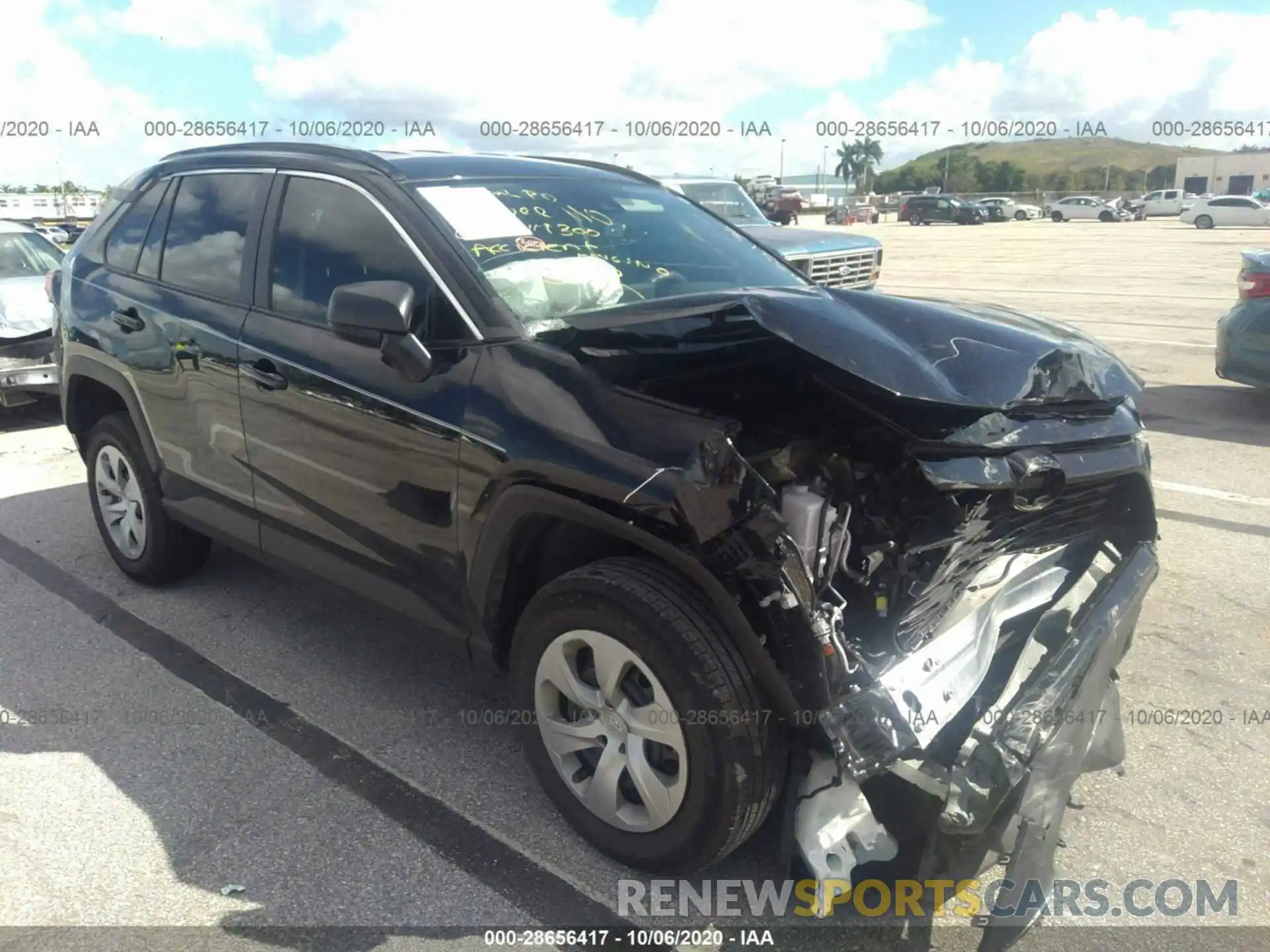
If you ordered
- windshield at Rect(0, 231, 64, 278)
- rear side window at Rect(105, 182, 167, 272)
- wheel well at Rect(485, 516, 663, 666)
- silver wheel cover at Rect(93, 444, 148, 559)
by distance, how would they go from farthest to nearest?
windshield at Rect(0, 231, 64, 278), silver wheel cover at Rect(93, 444, 148, 559), rear side window at Rect(105, 182, 167, 272), wheel well at Rect(485, 516, 663, 666)

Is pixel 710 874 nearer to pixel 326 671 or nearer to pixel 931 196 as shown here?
pixel 326 671

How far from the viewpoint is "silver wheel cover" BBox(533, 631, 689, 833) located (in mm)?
2576

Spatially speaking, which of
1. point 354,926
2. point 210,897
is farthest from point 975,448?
point 210,897

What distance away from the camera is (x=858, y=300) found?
2748 millimetres

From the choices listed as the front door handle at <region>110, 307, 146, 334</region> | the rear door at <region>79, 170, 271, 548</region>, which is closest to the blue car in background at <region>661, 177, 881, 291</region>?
the rear door at <region>79, 170, 271, 548</region>

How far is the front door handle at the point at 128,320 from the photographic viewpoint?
4250 mm

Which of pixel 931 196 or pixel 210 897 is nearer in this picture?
pixel 210 897

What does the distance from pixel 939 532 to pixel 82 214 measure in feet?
134

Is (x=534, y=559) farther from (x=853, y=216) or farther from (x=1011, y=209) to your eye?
(x=1011, y=209)

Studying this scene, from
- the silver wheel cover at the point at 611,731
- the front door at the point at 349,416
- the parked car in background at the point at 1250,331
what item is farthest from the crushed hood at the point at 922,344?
the parked car in background at the point at 1250,331

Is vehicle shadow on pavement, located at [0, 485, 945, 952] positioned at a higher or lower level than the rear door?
lower

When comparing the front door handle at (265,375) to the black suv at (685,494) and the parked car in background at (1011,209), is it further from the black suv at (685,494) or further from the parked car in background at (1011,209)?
the parked car in background at (1011,209)

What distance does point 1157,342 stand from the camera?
11227 millimetres

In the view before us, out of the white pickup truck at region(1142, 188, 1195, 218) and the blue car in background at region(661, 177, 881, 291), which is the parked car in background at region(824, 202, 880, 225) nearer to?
the white pickup truck at region(1142, 188, 1195, 218)
